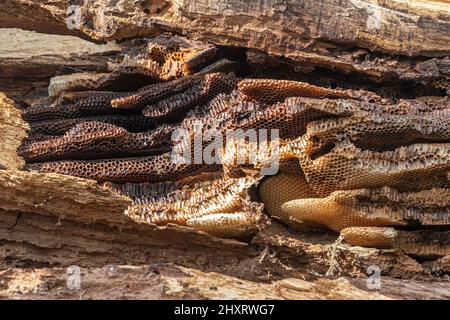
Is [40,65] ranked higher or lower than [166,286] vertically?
higher

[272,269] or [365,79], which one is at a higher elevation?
[365,79]

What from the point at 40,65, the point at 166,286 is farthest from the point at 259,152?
the point at 40,65

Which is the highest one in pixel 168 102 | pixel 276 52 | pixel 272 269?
pixel 276 52

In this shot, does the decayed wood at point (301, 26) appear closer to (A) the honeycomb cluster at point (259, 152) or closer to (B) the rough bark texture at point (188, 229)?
(B) the rough bark texture at point (188, 229)

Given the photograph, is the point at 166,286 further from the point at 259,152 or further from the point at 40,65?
the point at 40,65

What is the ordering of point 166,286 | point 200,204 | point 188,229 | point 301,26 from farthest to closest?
point 301,26 < point 200,204 < point 188,229 < point 166,286
